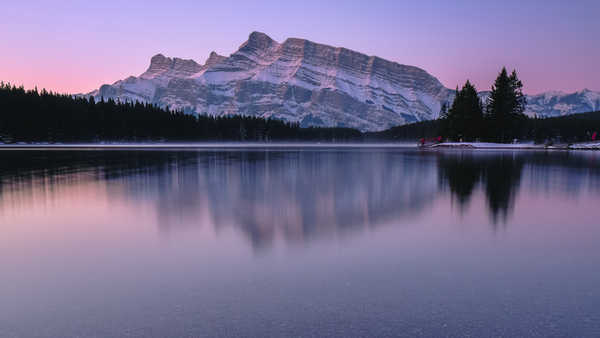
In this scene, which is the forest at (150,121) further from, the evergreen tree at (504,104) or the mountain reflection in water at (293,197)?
the mountain reflection in water at (293,197)

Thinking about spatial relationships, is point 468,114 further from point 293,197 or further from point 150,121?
point 150,121

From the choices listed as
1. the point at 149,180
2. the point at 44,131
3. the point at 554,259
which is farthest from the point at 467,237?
the point at 44,131

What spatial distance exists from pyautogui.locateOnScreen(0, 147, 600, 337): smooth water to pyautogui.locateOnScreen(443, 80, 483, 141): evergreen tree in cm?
7826

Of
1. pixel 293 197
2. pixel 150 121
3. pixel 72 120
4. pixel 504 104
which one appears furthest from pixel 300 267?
pixel 150 121

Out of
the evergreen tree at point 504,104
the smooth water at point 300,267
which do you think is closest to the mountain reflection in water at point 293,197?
the smooth water at point 300,267

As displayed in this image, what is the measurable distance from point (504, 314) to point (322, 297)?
270cm

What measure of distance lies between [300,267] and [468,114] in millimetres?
90019

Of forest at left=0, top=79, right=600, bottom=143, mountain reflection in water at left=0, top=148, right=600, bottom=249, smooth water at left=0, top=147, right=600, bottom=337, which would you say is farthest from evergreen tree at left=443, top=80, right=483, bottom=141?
smooth water at left=0, top=147, right=600, bottom=337

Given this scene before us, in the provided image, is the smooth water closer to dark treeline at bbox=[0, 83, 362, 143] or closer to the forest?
the forest

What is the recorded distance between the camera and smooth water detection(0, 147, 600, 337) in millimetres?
5469

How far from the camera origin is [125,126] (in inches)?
6284

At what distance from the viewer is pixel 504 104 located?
84000 mm

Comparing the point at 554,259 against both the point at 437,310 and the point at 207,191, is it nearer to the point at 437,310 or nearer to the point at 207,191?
the point at 437,310

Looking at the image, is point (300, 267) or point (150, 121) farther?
point (150, 121)
